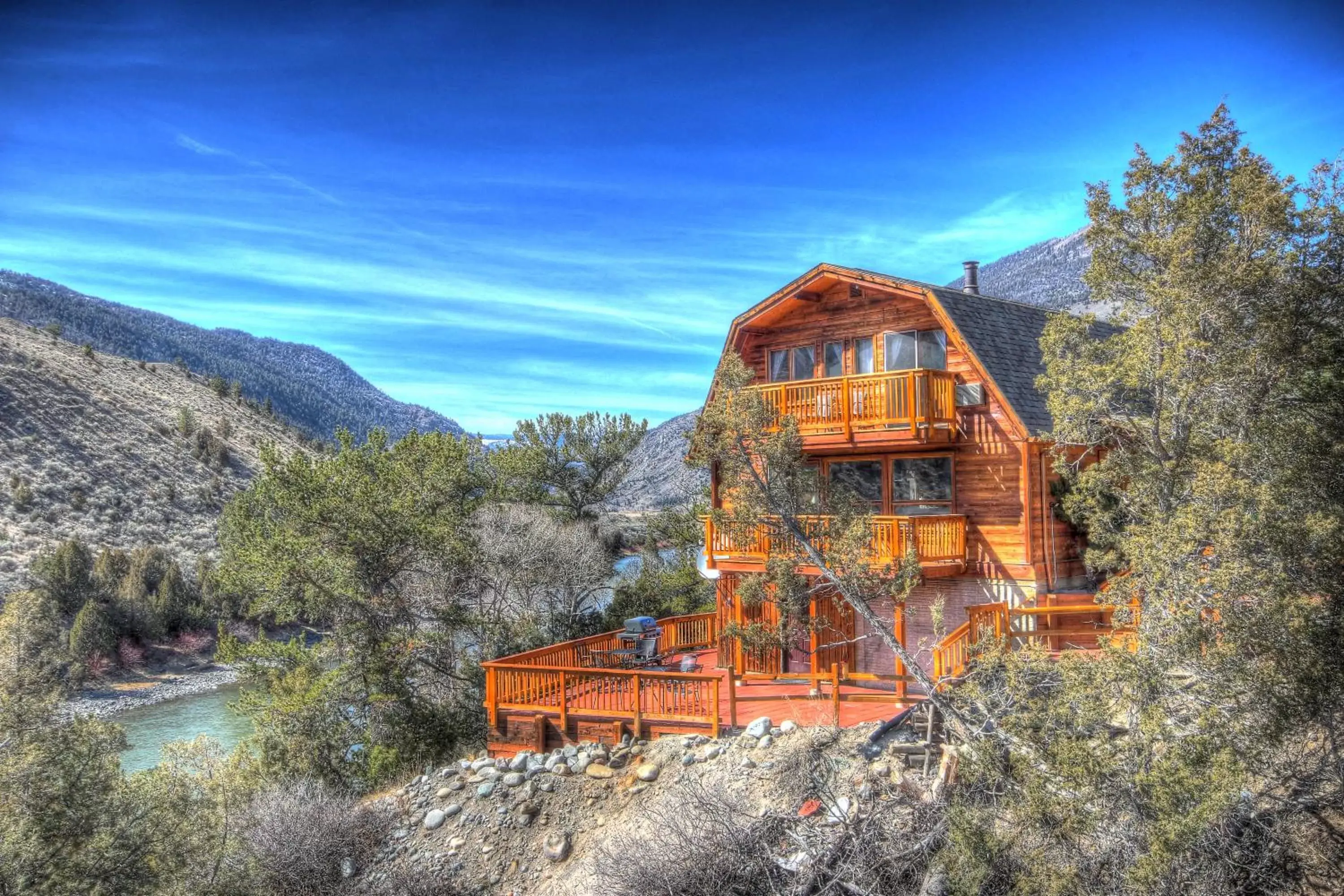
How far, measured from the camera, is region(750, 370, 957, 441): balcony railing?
568 inches

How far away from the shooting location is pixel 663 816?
32.2 feet

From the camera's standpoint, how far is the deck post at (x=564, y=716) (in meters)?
13.6

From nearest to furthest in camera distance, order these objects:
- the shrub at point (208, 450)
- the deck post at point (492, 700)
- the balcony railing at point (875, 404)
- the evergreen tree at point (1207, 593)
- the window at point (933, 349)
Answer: the evergreen tree at point (1207, 593), the deck post at point (492, 700), the balcony railing at point (875, 404), the window at point (933, 349), the shrub at point (208, 450)

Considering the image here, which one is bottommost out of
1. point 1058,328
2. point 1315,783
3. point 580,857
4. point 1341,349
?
point 580,857

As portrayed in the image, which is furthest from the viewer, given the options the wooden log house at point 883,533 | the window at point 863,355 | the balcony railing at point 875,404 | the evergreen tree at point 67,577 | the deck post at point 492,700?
the evergreen tree at point 67,577

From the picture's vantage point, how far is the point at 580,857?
10.9 metres

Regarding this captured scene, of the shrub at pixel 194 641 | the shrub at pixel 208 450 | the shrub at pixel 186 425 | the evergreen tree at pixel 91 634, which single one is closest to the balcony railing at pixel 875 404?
the evergreen tree at pixel 91 634

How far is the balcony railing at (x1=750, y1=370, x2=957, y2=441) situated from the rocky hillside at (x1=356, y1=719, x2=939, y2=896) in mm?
5328

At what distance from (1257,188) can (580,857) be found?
413 inches

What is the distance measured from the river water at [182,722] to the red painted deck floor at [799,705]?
13.0 m

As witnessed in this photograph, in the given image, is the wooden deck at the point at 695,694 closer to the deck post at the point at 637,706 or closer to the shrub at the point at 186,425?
the deck post at the point at 637,706

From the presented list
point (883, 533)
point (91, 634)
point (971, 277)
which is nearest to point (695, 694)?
point (883, 533)

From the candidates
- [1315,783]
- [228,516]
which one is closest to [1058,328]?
[1315,783]

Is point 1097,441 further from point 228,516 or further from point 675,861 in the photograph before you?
point 228,516
